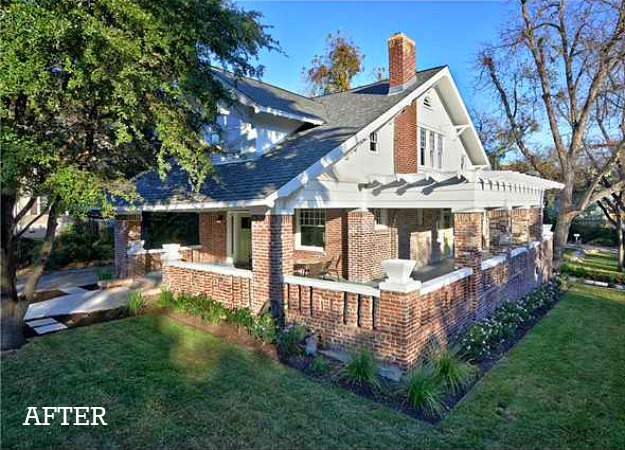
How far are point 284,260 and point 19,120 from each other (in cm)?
500

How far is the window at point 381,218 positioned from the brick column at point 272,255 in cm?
521

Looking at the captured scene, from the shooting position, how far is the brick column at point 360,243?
11281mm

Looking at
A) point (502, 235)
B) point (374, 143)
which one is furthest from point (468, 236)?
point (374, 143)

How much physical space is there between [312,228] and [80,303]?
6738 mm

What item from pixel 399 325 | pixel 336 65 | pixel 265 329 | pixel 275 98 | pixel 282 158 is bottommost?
pixel 265 329

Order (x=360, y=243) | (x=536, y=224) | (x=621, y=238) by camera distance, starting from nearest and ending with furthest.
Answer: (x=360, y=243) → (x=536, y=224) → (x=621, y=238)

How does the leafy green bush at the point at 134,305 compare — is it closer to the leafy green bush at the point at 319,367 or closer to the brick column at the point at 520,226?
the leafy green bush at the point at 319,367

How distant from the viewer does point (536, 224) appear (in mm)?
14031

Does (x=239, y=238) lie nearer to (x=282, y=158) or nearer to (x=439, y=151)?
(x=282, y=158)

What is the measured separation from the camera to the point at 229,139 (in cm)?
1080

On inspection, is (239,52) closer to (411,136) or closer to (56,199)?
(56,199)

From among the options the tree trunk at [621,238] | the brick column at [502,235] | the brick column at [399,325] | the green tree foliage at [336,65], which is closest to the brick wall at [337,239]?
the brick column at [502,235]

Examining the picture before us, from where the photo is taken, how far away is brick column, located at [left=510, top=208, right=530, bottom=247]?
12.5m

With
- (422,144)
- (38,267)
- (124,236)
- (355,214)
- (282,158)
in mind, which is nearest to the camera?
(38,267)
